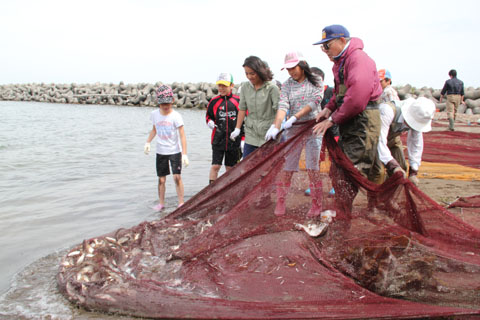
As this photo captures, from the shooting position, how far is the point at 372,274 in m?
2.84

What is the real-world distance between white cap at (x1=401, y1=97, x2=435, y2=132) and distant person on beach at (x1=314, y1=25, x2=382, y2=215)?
0.68 meters

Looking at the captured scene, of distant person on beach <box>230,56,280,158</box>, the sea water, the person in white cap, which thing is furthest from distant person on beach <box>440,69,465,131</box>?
distant person on beach <box>230,56,280,158</box>

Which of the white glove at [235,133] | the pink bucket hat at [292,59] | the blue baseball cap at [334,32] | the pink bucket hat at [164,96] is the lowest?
the white glove at [235,133]

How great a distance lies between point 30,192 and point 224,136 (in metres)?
4.06

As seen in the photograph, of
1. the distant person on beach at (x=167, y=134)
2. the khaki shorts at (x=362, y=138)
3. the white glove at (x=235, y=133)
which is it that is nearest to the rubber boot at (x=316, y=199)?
the khaki shorts at (x=362, y=138)

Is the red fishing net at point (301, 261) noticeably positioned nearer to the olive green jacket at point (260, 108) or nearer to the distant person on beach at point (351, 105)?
the distant person on beach at point (351, 105)

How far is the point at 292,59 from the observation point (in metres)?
4.45

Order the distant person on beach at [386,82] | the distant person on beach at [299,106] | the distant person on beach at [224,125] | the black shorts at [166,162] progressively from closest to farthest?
the distant person on beach at [299,106] → the black shorts at [166,162] → the distant person on beach at [224,125] → the distant person on beach at [386,82]

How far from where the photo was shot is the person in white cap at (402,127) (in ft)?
12.3

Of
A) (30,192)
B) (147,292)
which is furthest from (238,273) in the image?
(30,192)

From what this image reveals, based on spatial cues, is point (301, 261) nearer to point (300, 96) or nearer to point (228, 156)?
point (300, 96)

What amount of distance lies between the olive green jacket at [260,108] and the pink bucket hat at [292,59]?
64 cm

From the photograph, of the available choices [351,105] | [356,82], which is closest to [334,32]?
[356,82]

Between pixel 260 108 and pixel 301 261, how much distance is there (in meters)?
2.57
